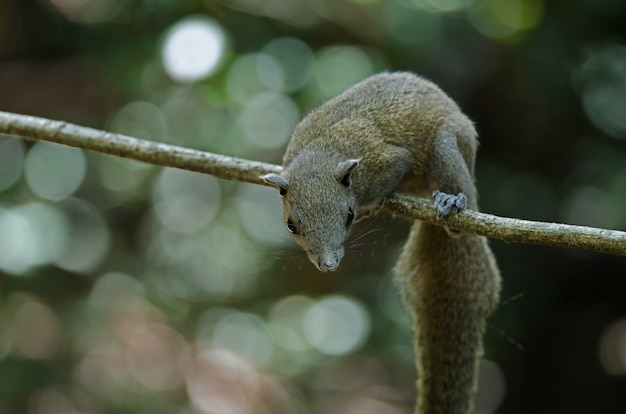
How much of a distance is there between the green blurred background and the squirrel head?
269 centimetres

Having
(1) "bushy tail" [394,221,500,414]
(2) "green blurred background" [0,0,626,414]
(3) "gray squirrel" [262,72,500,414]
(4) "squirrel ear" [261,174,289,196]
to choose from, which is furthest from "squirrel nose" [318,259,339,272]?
(2) "green blurred background" [0,0,626,414]

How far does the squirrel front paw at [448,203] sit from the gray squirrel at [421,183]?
120mm

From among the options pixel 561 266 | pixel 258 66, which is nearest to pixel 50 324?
pixel 258 66

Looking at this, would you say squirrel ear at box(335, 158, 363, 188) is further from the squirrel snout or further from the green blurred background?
the green blurred background

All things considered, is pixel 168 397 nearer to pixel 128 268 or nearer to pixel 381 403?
pixel 128 268

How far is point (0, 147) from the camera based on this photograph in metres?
8.58

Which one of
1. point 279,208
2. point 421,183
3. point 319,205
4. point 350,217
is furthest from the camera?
point 279,208

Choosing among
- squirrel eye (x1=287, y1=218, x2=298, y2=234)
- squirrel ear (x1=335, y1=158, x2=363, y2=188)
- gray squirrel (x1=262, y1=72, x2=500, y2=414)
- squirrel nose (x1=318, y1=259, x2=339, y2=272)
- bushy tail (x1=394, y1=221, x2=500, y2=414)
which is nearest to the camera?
squirrel nose (x1=318, y1=259, x2=339, y2=272)

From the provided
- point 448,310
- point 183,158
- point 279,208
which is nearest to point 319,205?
point 183,158

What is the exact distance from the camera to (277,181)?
420 cm

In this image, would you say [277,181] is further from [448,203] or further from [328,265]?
[448,203]

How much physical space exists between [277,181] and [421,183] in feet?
3.80

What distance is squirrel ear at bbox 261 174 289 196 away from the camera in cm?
416

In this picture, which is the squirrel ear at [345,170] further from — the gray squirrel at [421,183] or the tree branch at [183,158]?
the tree branch at [183,158]
